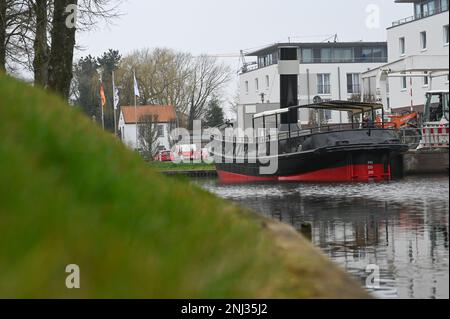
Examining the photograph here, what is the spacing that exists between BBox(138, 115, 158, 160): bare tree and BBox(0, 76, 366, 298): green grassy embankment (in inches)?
1978

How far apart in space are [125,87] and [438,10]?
1410 inches

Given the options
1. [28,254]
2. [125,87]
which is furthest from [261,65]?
[28,254]

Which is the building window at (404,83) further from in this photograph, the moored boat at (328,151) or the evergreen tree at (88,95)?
the evergreen tree at (88,95)

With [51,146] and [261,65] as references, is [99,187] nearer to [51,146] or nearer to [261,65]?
[51,146]

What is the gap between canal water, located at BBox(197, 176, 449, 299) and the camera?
7332 millimetres

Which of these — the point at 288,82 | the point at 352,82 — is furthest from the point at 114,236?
the point at 352,82

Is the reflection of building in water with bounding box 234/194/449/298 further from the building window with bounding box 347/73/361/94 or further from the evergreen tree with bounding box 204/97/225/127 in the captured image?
the evergreen tree with bounding box 204/97/225/127

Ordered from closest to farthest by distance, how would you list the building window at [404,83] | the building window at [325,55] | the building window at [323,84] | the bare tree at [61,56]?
the bare tree at [61,56], the building window at [404,83], the building window at [323,84], the building window at [325,55]

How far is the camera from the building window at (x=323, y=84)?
260ft

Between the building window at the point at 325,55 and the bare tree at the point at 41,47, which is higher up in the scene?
the building window at the point at 325,55

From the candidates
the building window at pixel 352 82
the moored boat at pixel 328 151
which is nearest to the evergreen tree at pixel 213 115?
the building window at pixel 352 82

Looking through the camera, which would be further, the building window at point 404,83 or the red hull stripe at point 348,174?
the building window at point 404,83

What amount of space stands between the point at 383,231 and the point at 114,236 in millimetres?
7684

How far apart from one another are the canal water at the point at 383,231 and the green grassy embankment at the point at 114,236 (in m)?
1.43
